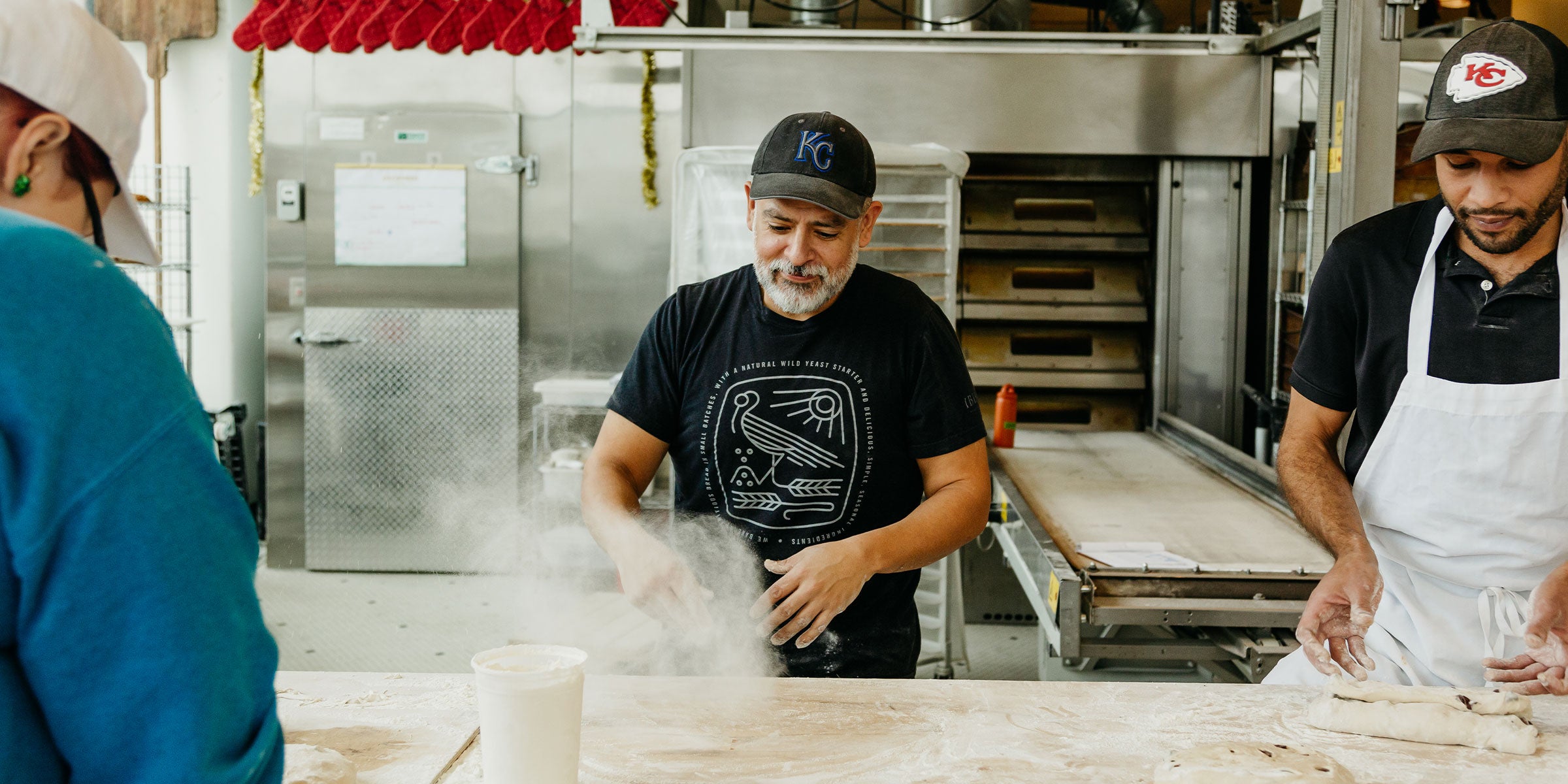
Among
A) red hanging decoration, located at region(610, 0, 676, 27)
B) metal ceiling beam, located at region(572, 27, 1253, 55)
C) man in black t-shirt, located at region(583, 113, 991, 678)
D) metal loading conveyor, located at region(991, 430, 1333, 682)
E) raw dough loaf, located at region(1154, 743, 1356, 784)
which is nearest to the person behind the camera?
raw dough loaf, located at region(1154, 743, 1356, 784)

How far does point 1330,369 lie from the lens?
75.9 inches

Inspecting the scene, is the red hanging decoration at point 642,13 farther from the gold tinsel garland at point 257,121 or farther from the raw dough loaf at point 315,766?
the raw dough loaf at point 315,766

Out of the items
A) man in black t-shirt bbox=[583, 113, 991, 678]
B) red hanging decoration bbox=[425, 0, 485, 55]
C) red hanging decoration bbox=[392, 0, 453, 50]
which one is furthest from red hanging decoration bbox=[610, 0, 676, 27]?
man in black t-shirt bbox=[583, 113, 991, 678]

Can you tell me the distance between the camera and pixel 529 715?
3.71ft

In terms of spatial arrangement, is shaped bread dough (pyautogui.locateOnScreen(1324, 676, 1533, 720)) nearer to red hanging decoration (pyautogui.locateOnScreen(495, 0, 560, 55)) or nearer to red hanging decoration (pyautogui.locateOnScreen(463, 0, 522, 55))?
red hanging decoration (pyautogui.locateOnScreen(495, 0, 560, 55))

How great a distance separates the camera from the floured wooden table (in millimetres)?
1329

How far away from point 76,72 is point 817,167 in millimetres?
1177

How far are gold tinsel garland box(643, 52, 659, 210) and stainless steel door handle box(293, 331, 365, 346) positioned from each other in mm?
1529

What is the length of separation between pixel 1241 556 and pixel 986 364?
6.96 feet

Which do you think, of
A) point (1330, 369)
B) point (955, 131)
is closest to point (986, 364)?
point (955, 131)

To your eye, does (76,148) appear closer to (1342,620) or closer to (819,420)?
(819,420)

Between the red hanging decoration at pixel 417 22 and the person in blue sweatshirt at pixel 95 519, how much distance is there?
4.69 meters

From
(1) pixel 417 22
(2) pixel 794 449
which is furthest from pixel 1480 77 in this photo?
(1) pixel 417 22

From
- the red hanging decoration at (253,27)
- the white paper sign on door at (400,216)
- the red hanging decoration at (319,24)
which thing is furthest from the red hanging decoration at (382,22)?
the white paper sign on door at (400,216)
